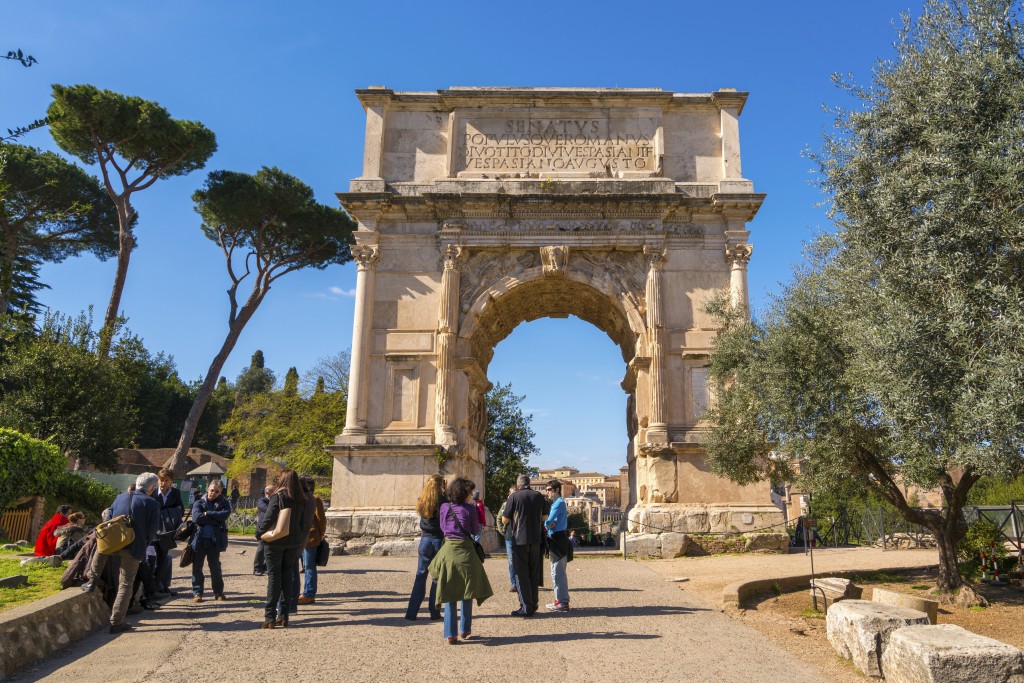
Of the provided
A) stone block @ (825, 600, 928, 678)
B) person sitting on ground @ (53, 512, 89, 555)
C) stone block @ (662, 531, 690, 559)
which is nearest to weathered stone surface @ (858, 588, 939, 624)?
stone block @ (825, 600, 928, 678)

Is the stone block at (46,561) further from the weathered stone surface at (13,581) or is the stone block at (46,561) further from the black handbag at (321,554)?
the black handbag at (321,554)

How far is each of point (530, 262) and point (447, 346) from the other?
2.85 meters

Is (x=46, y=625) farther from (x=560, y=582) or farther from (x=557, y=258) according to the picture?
(x=557, y=258)

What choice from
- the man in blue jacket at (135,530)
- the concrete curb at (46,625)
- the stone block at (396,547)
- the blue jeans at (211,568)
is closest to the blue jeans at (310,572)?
the blue jeans at (211,568)

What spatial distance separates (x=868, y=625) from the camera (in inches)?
214

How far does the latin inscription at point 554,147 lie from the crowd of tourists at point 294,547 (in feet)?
34.3

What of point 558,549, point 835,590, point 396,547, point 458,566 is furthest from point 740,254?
point 458,566

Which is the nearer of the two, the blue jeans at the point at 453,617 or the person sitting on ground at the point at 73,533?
the blue jeans at the point at 453,617

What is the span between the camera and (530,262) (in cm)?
1653

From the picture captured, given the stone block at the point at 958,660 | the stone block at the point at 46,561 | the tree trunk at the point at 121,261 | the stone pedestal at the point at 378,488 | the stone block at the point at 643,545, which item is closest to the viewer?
the stone block at the point at 958,660

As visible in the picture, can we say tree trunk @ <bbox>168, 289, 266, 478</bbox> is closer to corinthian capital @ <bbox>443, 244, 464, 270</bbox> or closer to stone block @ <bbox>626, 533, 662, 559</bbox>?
corinthian capital @ <bbox>443, 244, 464, 270</bbox>

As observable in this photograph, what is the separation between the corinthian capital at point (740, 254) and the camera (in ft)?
52.7

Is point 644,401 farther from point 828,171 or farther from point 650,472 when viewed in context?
point 828,171

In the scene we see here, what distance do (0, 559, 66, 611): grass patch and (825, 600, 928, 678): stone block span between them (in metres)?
7.63
